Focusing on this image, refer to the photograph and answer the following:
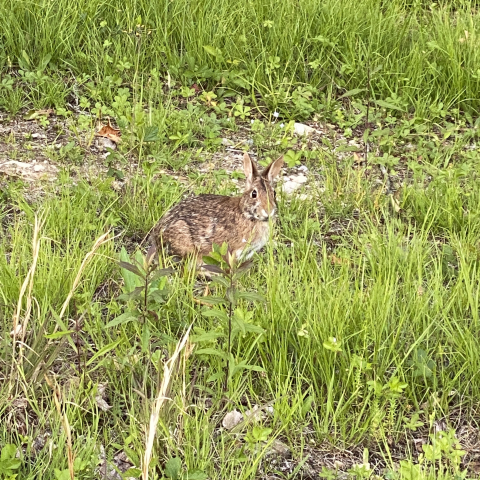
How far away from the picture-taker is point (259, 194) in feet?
16.4

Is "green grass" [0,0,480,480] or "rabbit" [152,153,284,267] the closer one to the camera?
"green grass" [0,0,480,480]

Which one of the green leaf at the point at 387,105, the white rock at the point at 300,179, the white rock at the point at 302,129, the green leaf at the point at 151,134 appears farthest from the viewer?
the white rock at the point at 302,129

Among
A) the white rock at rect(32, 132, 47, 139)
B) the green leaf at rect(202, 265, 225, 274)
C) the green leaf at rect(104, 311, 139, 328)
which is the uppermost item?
the green leaf at rect(202, 265, 225, 274)

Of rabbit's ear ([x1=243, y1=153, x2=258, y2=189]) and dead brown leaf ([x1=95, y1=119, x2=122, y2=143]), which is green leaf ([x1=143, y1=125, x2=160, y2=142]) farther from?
rabbit's ear ([x1=243, y1=153, x2=258, y2=189])

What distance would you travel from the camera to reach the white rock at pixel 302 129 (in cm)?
639

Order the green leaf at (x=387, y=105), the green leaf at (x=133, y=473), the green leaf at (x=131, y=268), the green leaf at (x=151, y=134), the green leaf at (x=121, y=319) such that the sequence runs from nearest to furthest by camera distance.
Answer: the green leaf at (x=133, y=473), the green leaf at (x=131, y=268), the green leaf at (x=121, y=319), the green leaf at (x=151, y=134), the green leaf at (x=387, y=105)

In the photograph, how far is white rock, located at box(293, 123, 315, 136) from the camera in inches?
252

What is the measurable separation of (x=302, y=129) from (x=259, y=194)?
1568 millimetres

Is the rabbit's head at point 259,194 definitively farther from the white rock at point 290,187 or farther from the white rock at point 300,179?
the white rock at point 300,179

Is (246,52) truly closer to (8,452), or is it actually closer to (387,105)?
(387,105)

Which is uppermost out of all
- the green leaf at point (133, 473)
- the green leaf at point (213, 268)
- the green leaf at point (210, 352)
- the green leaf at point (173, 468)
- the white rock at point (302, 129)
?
the green leaf at point (213, 268)

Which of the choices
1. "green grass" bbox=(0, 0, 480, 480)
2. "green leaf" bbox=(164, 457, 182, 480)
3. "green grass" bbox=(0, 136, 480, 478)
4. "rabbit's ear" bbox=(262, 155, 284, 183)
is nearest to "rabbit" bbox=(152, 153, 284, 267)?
"rabbit's ear" bbox=(262, 155, 284, 183)

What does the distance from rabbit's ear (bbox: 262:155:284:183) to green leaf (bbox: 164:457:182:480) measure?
2.18m

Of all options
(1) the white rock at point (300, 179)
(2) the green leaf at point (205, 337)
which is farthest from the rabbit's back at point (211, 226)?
A: (2) the green leaf at point (205, 337)
